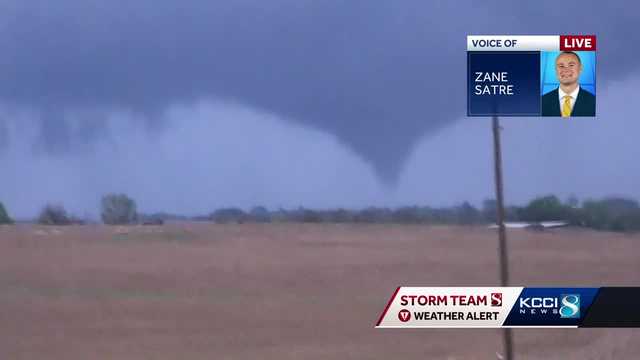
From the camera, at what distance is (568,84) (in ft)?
36.2

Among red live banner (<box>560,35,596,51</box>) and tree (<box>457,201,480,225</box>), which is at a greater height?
red live banner (<box>560,35,596,51</box>)

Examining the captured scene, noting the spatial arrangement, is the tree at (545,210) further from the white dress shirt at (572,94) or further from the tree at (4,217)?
the tree at (4,217)

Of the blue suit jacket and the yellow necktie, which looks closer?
the blue suit jacket

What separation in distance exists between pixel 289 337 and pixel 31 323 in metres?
2.92

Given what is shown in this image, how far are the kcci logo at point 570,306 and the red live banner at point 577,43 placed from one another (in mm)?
2781

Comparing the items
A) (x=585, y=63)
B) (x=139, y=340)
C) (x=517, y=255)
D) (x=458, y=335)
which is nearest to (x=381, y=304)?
(x=458, y=335)

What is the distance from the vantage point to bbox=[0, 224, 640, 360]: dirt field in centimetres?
1114

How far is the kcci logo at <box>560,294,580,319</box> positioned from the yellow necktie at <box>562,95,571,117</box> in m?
2.06

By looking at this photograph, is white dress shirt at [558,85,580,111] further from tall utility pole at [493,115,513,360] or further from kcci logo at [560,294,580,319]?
kcci logo at [560,294,580,319]

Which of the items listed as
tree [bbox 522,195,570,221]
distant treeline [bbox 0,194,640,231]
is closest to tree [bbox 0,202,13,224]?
distant treeline [bbox 0,194,640,231]
